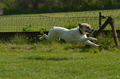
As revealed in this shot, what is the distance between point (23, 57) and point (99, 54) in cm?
239

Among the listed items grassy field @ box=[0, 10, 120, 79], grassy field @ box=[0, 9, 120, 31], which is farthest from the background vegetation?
grassy field @ box=[0, 10, 120, 79]

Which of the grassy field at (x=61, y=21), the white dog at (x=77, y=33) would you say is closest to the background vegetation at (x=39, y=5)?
the grassy field at (x=61, y=21)

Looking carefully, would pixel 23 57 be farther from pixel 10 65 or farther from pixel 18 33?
pixel 18 33

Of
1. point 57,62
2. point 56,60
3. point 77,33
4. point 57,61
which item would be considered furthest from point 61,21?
point 57,62

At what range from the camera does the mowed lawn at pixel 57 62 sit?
647 cm

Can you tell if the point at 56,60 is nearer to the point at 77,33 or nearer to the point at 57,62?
the point at 57,62

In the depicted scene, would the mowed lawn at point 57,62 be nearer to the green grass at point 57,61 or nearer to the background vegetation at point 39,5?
the green grass at point 57,61

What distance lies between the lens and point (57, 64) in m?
7.69

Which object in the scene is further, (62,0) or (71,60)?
(62,0)

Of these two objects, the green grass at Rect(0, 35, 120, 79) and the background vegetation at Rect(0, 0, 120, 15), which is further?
the background vegetation at Rect(0, 0, 120, 15)

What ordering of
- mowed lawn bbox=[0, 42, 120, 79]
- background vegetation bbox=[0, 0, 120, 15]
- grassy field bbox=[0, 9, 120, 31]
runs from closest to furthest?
mowed lawn bbox=[0, 42, 120, 79] → grassy field bbox=[0, 9, 120, 31] → background vegetation bbox=[0, 0, 120, 15]

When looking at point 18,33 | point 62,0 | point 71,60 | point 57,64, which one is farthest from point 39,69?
point 62,0

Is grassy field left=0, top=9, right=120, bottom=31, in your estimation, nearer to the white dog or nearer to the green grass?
the green grass

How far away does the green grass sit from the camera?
6.51 meters
